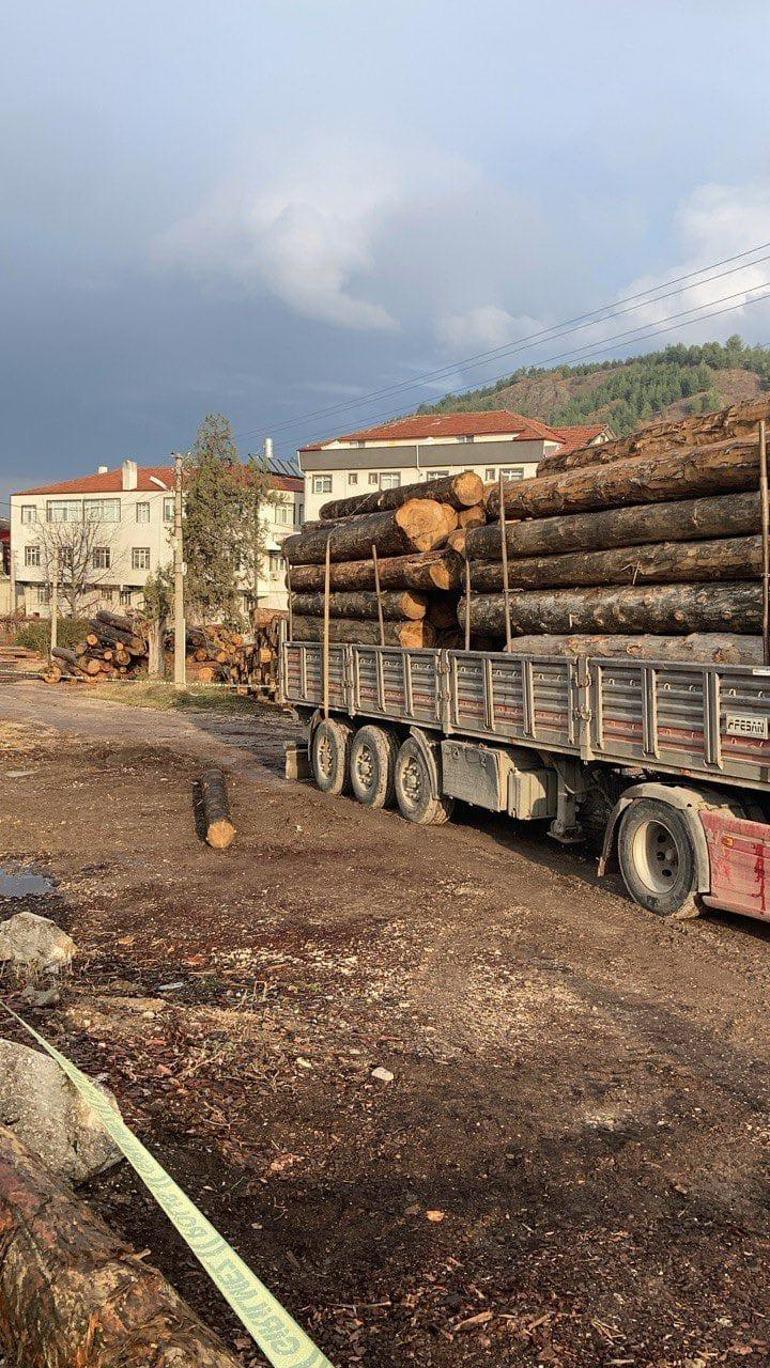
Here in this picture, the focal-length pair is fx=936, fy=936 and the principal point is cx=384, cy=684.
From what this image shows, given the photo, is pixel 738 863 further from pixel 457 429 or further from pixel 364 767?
pixel 457 429

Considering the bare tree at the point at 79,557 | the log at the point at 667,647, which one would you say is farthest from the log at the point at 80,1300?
the bare tree at the point at 79,557

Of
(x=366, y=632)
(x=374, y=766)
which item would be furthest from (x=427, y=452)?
(x=374, y=766)

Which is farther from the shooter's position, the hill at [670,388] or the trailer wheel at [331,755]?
the hill at [670,388]

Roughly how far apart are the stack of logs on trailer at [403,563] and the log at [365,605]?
1cm

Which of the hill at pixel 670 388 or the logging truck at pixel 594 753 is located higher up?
the hill at pixel 670 388

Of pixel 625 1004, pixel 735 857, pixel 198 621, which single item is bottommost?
pixel 625 1004

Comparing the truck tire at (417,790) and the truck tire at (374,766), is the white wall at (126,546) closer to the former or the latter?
the truck tire at (374,766)

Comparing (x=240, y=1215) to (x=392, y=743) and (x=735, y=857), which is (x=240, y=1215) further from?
(x=392, y=743)

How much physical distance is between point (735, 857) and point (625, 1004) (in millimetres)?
1647

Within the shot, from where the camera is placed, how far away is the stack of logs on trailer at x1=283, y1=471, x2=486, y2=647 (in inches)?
453

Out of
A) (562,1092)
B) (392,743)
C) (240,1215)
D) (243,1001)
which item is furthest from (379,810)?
(240,1215)

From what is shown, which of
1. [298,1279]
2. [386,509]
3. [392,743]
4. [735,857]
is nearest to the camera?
[298,1279]

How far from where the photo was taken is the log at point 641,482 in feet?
25.3

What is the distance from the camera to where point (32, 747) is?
57.4ft
